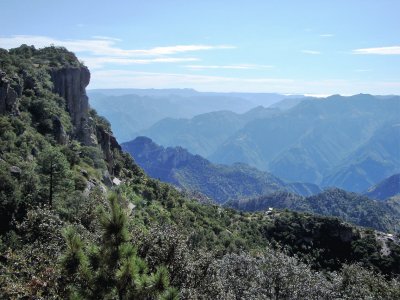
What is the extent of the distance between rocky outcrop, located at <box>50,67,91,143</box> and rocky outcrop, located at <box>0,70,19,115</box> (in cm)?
2246

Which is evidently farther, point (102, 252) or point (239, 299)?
point (239, 299)

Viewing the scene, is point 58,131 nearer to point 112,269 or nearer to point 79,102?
point 79,102

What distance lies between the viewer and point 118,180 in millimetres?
96875

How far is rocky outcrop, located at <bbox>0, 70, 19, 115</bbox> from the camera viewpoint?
6635cm

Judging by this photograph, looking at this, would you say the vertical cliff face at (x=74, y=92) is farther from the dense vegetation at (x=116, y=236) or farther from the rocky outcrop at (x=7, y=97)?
the rocky outcrop at (x=7, y=97)

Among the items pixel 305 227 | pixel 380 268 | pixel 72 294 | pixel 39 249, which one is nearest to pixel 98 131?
pixel 305 227

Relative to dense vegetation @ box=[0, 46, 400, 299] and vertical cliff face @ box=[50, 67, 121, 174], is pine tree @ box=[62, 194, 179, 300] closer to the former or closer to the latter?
dense vegetation @ box=[0, 46, 400, 299]

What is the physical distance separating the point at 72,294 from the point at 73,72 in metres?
89.4

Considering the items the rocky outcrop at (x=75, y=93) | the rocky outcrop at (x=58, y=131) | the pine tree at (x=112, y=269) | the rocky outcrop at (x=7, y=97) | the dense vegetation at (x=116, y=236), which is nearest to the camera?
the pine tree at (x=112, y=269)

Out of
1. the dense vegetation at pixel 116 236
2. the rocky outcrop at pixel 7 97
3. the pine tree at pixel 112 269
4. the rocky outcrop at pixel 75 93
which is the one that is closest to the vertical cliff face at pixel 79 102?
the rocky outcrop at pixel 75 93

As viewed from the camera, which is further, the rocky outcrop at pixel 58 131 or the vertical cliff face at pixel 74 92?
the vertical cliff face at pixel 74 92

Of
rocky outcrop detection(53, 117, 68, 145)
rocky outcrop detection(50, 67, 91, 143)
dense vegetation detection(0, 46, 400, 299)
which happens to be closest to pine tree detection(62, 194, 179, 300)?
dense vegetation detection(0, 46, 400, 299)

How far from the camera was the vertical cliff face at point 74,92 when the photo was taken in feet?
310

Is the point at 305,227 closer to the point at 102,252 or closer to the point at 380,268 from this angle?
the point at 380,268
